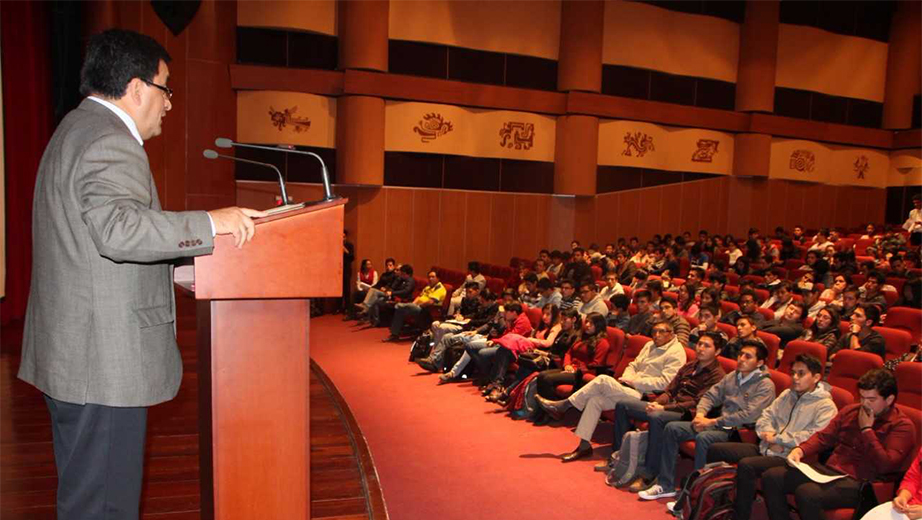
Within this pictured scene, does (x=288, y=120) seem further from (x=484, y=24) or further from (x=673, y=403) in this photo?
(x=673, y=403)

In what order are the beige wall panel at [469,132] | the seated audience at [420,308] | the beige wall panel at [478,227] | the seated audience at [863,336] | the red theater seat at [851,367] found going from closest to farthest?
the red theater seat at [851,367] < the seated audience at [863,336] < the seated audience at [420,308] < the beige wall panel at [469,132] < the beige wall panel at [478,227]

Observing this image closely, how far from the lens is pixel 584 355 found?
5.82 m

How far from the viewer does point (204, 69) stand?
10438 mm

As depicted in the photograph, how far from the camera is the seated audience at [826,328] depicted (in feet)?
18.8

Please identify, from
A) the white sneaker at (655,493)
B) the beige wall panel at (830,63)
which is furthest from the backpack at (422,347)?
the beige wall panel at (830,63)

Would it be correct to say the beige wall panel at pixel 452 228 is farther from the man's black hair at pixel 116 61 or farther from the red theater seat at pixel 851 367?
the man's black hair at pixel 116 61

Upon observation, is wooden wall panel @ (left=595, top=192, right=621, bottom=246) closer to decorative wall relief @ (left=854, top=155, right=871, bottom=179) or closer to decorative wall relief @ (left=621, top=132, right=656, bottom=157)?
decorative wall relief @ (left=621, top=132, right=656, bottom=157)

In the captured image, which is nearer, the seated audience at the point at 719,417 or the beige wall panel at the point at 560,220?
the seated audience at the point at 719,417

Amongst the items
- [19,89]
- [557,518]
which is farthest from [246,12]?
[557,518]

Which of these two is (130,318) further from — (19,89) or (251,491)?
(19,89)

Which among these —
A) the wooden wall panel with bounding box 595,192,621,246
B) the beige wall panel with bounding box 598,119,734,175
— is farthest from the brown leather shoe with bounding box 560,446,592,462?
the beige wall panel with bounding box 598,119,734,175

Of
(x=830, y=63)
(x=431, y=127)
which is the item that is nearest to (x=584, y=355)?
(x=431, y=127)

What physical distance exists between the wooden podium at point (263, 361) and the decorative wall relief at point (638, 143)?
502 inches

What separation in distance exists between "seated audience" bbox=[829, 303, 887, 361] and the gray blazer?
5193mm
